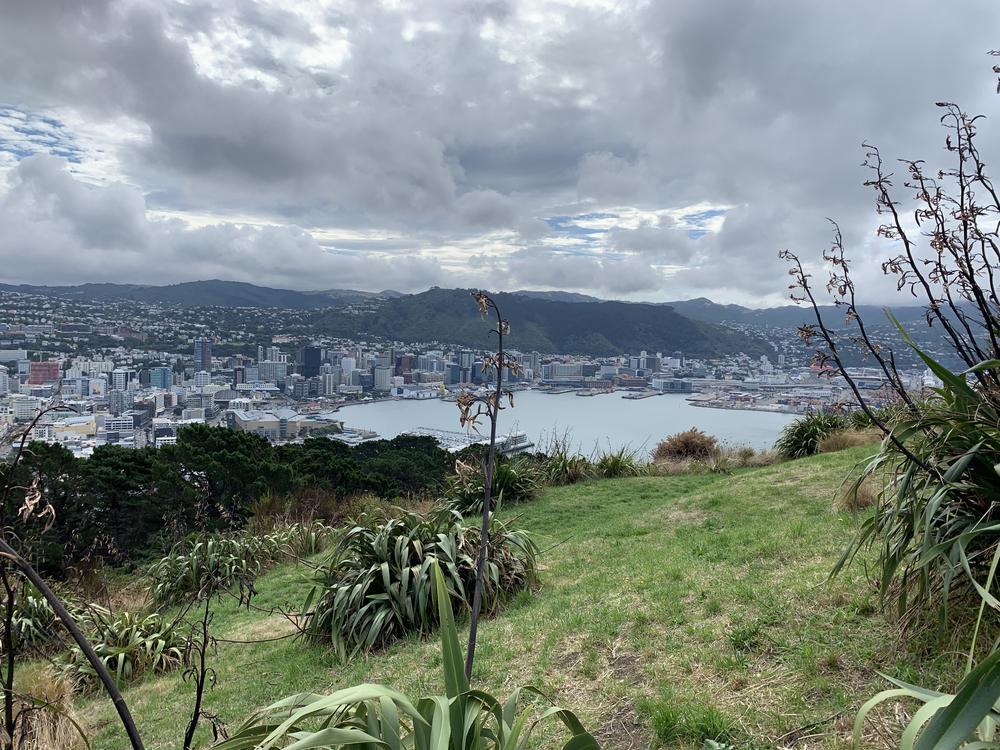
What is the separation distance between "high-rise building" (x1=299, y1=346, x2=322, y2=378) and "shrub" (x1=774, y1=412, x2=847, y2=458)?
43638mm

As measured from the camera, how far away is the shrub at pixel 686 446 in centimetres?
1304

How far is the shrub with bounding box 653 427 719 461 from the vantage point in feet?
42.8

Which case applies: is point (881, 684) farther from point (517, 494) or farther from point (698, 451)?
point (698, 451)

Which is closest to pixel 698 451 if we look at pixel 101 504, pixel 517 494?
pixel 517 494

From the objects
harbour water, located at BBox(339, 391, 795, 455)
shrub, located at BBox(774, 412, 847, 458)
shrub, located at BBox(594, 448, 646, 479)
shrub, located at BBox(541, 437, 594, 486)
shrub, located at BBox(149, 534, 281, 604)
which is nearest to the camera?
shrub, located at BBox(149, 534, 281, 604)

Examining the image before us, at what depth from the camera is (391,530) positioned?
528 centimetres

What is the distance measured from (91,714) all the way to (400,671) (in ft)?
9.11

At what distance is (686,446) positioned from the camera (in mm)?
13227

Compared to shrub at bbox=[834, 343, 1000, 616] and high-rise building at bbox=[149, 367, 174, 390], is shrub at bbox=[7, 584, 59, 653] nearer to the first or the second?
shrub at bbox=[834, 343, 1000, 616]

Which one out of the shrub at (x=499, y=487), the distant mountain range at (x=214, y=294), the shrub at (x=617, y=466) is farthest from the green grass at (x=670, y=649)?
the distant mountain range at (x=214, y=294)

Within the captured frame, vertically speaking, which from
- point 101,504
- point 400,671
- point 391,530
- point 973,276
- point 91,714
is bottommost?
point 101,504

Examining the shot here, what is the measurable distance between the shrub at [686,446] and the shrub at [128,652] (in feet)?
32.4

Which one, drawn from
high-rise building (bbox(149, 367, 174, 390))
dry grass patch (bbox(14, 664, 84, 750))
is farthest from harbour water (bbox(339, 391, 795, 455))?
high-rise building (bbox(149, 367, 174, 390))

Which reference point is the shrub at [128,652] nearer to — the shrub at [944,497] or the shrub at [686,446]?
the shrub at [944,497]
